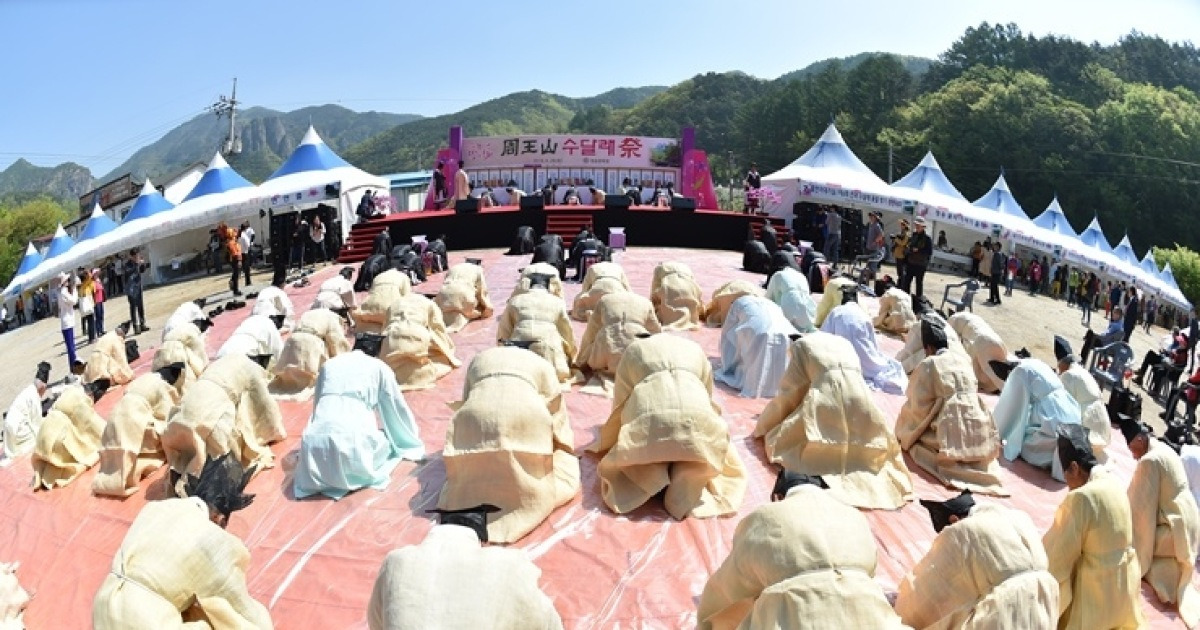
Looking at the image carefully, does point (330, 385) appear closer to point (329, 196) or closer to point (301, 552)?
point (301, 552)

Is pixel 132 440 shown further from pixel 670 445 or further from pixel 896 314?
pixel 896 314

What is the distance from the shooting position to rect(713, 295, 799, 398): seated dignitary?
829 cm

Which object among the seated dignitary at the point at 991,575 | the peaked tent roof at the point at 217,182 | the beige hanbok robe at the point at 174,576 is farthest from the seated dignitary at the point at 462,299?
the peaked tent roof at the point at 217,182

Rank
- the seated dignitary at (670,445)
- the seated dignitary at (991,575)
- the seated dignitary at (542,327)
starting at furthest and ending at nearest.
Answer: the seated dignitary at (542,327) → the seated dignitary at (670,445) → the seated dignitary at (991,575)

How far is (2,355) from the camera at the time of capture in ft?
61.4

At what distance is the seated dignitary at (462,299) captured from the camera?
432 inches

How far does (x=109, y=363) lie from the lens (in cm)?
1016

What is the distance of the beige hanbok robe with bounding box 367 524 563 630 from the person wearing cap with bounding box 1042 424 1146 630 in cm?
285

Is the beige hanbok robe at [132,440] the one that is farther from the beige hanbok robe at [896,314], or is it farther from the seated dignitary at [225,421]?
the beige hanbok robe at [896,314]

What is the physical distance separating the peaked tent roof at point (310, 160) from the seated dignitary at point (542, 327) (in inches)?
516

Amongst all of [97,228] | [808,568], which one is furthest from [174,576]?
[97,228]

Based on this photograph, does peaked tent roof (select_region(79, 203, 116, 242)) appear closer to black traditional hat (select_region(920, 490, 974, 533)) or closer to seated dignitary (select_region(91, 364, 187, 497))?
seated dignitary (select_region(91, 364, 187, 497))

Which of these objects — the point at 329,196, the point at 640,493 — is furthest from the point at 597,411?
the point at 329,196

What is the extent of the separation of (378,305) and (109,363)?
321cm
